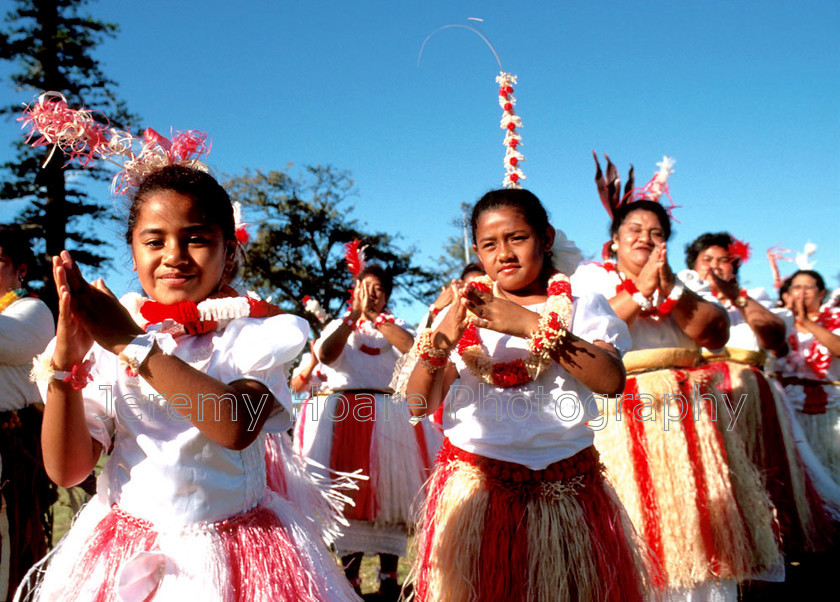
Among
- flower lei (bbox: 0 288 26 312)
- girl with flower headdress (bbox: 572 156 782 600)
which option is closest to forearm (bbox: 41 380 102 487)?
flower lei (bbox: 0 288 26 312)

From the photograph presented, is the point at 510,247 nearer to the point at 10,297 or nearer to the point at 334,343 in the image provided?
the point at 10,297

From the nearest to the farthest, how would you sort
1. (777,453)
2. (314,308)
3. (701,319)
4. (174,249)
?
(174,249)
(701,319)
(777,453)
(314,308)

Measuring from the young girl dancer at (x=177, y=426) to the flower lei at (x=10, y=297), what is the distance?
6.79 feet

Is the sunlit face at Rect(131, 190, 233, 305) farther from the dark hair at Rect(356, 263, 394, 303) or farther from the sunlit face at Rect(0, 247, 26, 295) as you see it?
the dark hair at Rect(356, 263, 394, 303)

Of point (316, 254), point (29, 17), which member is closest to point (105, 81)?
point (29, 17)

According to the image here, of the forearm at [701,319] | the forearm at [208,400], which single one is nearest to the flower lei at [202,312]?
the forearm at [208,400]

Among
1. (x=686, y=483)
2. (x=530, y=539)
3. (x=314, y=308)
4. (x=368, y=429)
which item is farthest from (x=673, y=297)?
(x=314, y=308)

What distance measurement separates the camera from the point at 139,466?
1833 mm

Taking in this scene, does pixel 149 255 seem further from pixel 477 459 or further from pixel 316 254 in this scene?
pixel 316 254

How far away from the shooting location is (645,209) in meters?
3.56

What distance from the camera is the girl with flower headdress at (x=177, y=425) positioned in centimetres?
167

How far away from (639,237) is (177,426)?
2.55 metres

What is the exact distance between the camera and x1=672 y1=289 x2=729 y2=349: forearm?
11.3ft

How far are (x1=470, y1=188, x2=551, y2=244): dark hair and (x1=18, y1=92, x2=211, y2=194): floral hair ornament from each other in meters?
1.06
